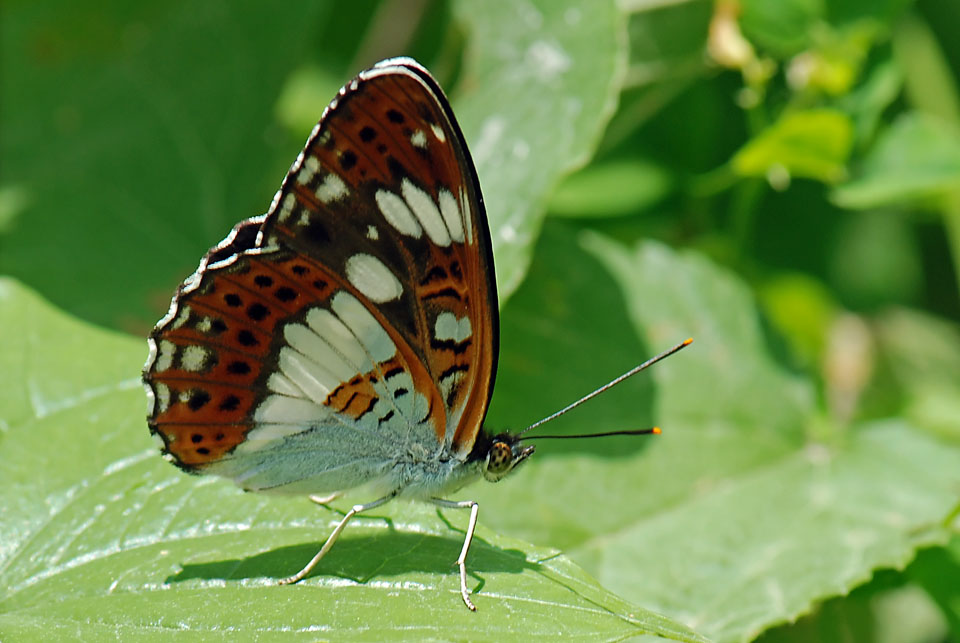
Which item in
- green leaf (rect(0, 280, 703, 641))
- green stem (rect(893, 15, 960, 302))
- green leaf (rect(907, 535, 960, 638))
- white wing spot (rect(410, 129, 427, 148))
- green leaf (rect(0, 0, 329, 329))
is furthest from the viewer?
green stem (rect(893, 15, 960, 302))

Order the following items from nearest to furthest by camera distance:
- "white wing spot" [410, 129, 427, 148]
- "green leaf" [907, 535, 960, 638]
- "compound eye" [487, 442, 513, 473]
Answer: "white wing spot" [410, 129, 427, 148] → "compound eye" [487, 442, 513, 473] → "green leaf" [907, 535, 960, 638]

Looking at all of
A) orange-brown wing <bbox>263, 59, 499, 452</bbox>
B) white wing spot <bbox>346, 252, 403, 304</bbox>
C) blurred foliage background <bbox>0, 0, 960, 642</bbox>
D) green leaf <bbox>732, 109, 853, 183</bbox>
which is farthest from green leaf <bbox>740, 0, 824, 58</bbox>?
white wing spot <bbox>346, 252, 403, 304</bbox>

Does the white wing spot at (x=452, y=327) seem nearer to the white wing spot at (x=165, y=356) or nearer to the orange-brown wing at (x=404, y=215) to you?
the orange-brown wing at (x=404, y=215)

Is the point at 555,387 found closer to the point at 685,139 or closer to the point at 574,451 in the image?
the point at 574,451

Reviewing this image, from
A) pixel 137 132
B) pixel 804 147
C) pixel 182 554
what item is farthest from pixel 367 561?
pixel 137 132

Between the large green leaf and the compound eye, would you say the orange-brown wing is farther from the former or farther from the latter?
the large green leaf

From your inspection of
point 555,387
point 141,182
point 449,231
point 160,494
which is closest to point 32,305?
point 160,494
